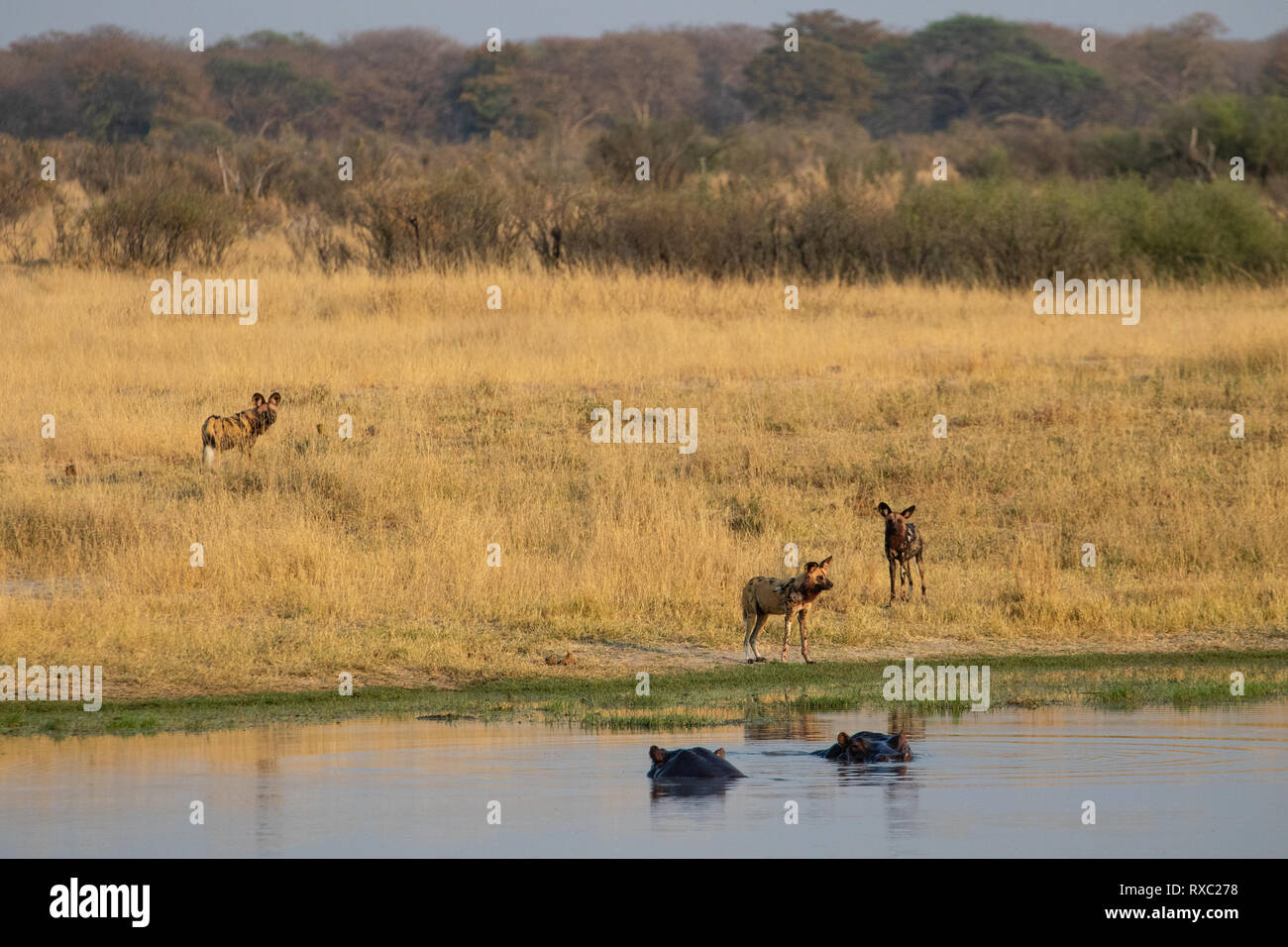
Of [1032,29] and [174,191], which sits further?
[1032,29]

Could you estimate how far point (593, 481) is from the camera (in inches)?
646

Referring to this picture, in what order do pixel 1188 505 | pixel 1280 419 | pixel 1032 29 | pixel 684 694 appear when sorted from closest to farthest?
pixel 684 694, pixel 1188 505, pixel 1280 419, pixel 1032 29

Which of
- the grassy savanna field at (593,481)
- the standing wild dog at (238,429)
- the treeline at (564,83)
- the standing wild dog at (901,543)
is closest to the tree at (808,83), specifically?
the treeline at (564,83)

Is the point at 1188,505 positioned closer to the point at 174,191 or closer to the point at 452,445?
the point at 452,445

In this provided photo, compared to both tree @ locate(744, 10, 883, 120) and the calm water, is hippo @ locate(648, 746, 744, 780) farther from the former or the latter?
tree @ locate(744, 10, 883, 120)

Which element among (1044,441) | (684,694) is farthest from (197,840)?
(1044,441)

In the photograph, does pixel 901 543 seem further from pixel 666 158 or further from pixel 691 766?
pixel 666 158

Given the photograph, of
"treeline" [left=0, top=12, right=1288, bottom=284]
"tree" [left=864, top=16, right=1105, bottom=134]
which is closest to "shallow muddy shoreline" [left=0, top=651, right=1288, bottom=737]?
"treeline" [left=0, top=12, right=1288, bottom=284]

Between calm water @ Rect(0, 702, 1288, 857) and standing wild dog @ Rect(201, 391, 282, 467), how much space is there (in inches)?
274

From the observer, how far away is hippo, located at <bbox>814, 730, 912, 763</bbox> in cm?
877

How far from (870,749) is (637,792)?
1169 mm

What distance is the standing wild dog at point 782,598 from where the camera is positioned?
37.0 feet

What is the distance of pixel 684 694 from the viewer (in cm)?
1108

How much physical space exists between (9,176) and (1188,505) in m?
25.4
